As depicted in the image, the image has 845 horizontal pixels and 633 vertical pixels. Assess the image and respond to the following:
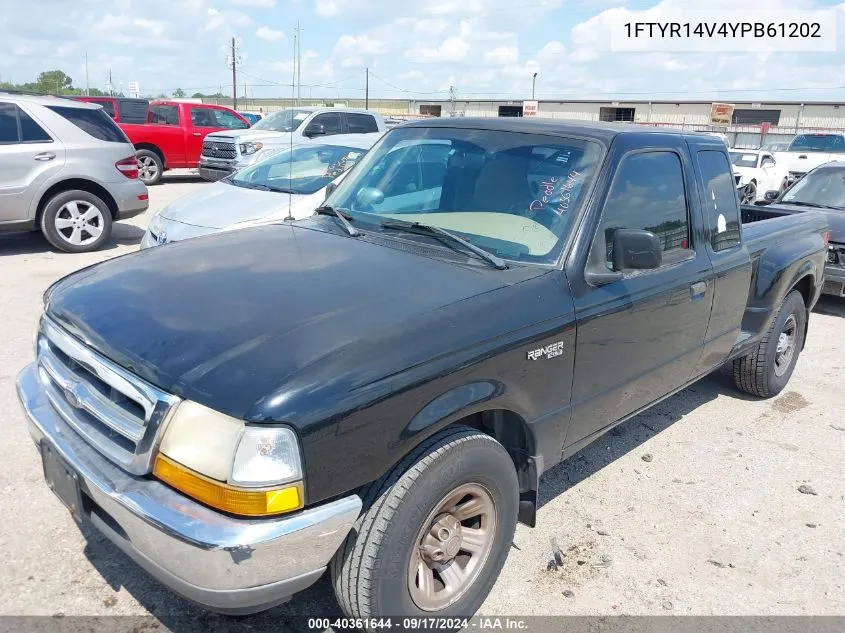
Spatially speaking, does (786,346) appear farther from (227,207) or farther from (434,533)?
(227,207)

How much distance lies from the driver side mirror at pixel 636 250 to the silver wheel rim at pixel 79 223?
7806 millimetres

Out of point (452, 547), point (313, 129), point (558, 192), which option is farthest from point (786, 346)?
point (313, 129)

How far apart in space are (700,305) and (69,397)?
312 centimetres

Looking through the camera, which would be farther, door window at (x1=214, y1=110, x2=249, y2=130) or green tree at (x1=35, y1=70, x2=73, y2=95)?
green tree at (x1=35, y1=70, x2=73, y2=95)

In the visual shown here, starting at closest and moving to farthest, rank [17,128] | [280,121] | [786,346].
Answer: [786,346] < [17,128] < [280,121]

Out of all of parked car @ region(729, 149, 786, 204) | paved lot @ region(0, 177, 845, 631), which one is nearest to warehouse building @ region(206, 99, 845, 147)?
parked car @ region(729, 149, 786, 204)

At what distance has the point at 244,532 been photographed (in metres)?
1.94

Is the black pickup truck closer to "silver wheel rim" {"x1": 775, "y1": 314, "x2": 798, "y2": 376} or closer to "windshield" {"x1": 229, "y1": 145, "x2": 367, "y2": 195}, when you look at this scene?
"silver wheel rim" {"x1": 775, "y1": 314, "x2": 798, "y2": 376}

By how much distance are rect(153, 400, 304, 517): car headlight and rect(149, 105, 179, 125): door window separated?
15.7m

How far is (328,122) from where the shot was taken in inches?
555

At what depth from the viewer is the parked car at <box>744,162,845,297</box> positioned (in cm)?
738

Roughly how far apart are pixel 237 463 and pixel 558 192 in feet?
6.35

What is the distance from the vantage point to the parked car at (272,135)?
13719 mm

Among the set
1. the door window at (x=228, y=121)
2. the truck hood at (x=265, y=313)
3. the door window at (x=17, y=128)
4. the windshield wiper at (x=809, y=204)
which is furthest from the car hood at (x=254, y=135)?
the truck hood at (x=265, y=313)
